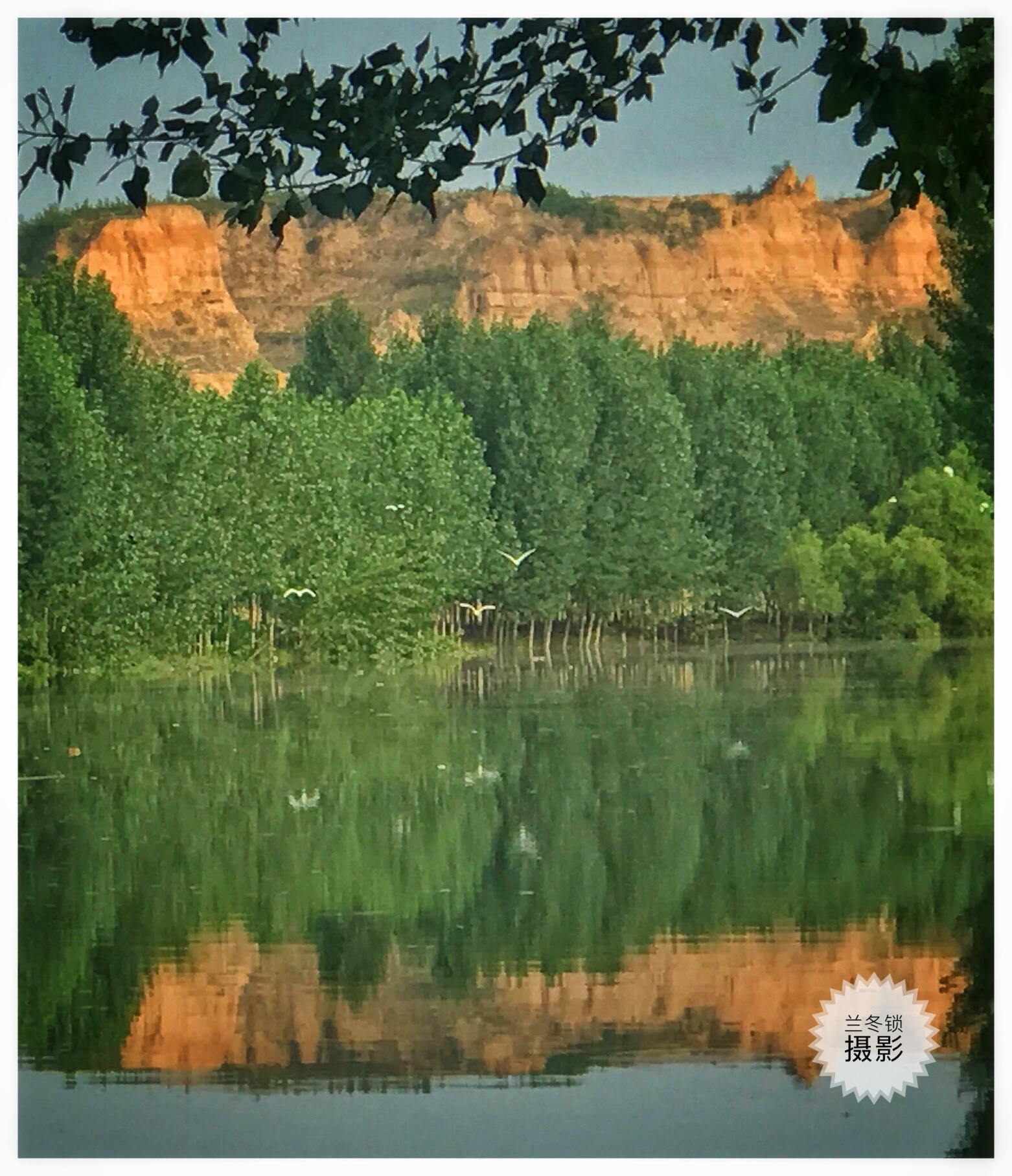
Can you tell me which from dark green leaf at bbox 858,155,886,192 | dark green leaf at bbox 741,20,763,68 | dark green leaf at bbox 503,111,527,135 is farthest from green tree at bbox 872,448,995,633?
dark green leaf at bbox 503,111,527,135

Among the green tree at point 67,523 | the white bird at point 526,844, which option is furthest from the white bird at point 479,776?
the green tree at point 67,523

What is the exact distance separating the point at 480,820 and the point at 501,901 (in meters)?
0.15

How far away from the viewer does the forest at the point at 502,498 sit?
2805mm

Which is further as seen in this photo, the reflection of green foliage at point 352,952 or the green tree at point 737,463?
the green tree at point 737,463

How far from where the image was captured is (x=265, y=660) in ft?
9.22

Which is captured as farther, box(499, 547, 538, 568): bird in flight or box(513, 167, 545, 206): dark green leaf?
box(499, 547, 538, 568): bird in flight

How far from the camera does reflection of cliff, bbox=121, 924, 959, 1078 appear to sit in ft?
8.72

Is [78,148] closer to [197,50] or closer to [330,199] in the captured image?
[197,50]

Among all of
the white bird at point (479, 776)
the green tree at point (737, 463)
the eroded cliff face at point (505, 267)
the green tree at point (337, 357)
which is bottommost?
the white bird at point (479, 776)

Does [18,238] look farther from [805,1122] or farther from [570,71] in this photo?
[805,1122]

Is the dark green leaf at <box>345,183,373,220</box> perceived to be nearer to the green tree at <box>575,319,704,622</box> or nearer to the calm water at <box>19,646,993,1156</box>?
the green tree at <box>575,319,704,622</box>

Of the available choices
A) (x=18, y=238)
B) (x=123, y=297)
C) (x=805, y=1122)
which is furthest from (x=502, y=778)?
(x=18, y=238)

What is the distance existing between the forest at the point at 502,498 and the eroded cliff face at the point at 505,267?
4 centimetres

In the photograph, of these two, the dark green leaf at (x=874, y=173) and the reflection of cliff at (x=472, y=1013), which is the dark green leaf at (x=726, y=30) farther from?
the reflection of cliff at (x=472, y=1013)
